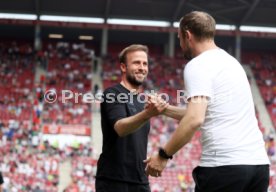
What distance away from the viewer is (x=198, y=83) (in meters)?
3.37

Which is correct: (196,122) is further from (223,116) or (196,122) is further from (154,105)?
(154,105)

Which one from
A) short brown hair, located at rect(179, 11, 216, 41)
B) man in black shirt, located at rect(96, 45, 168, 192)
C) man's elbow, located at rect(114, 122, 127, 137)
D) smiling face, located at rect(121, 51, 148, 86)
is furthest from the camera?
smiling face, located at rect(121, 51, 148, 86)

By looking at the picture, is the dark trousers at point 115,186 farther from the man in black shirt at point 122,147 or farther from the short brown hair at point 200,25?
the short brown hair at point 200,25

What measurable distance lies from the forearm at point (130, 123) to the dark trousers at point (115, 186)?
1.64ft

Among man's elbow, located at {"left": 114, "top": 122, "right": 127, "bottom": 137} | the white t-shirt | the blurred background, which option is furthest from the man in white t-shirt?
the blurred background

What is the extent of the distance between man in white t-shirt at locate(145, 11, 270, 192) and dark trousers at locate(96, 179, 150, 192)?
3.38ft

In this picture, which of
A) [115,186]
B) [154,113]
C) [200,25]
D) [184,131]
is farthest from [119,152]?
[200,25]

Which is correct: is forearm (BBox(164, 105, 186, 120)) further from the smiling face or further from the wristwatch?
the smiling face

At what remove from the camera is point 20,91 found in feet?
97.8

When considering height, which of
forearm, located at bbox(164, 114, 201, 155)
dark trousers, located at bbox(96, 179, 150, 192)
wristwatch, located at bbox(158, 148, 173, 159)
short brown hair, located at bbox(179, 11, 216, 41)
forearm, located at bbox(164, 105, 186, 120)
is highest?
short brown hair, located at bbox(179, 11, 216, 41)

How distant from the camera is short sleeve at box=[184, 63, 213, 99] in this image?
11.0ft

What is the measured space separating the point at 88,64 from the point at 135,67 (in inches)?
1150

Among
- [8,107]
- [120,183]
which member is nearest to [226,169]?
[120,183]

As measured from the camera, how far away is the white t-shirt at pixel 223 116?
340 centimetres
